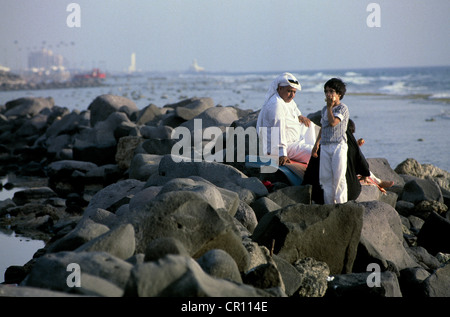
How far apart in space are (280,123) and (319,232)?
2451 millimetres

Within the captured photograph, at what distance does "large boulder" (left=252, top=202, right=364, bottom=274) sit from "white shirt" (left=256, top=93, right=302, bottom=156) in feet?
6.95

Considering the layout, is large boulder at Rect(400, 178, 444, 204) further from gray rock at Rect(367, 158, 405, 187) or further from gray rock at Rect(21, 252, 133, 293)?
gray rock at Rect(21, 252, 133, 293)

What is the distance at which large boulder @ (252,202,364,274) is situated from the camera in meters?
5.97

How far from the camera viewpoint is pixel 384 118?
22656 millimetres

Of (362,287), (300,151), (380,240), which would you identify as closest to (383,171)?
(300,151)

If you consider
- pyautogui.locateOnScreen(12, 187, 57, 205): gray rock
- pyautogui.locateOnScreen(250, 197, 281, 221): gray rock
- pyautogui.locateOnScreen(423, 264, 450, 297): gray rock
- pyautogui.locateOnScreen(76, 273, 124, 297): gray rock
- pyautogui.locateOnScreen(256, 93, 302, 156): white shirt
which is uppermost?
pyautogui.locateOnScreen(256, 93, 302, 156): white shirt

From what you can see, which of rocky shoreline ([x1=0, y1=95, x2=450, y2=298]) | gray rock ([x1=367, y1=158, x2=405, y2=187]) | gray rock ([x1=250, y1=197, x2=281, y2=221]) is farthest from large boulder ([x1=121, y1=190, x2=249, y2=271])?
gray rock ([x1=367, y1=158, x2=405, y2=187])

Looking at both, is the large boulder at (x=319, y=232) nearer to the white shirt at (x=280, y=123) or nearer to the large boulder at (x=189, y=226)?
the large boulder at (x=189, y=226)

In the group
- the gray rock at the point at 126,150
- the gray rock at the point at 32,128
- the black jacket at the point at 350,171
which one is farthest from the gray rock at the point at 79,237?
the gray rock at the point at 32,128

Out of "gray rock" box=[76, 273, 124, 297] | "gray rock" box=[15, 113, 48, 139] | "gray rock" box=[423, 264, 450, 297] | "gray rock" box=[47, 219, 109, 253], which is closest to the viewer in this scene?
"gray rock" box=[76, 273, 124, 297]

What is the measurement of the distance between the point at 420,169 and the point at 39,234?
6.41m

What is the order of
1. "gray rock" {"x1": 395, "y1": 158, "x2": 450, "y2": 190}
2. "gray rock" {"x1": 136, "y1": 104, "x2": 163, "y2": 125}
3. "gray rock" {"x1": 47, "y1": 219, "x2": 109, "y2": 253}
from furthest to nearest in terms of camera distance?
1. "gray rock" {"x1": 136, "y1": 104, "x2": 163, "y2": 125}
2. "gray rock" {"x1": 395, "y1": 158, "x2": 450, "y2": 190}
3. "gray rock" {"x1": 47, "y1": 219, "x2": 109, "y2": 253}

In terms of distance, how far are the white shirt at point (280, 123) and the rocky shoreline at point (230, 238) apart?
0.39 m

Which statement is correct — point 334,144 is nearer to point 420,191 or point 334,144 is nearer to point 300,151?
point 300,151
